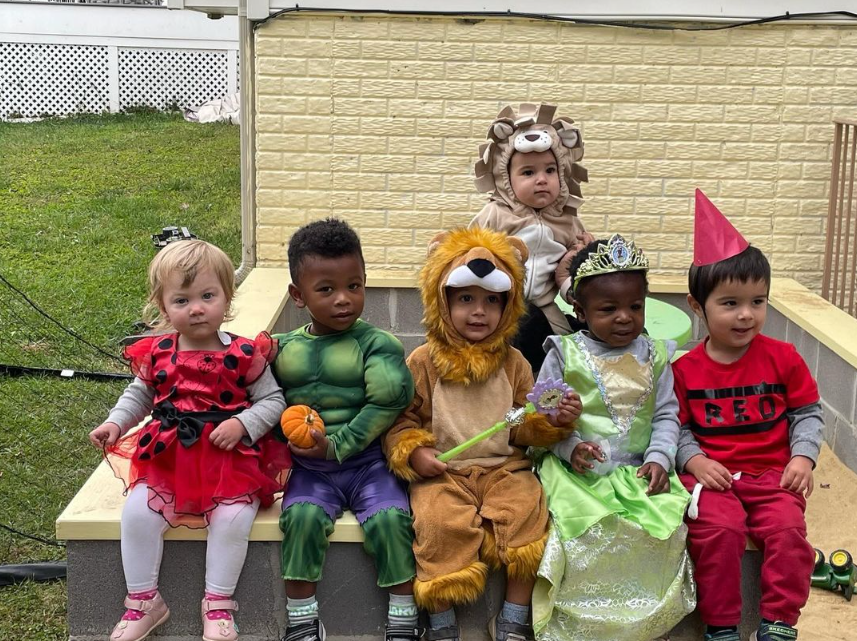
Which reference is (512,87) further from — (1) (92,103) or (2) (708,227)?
(1) (92,103)

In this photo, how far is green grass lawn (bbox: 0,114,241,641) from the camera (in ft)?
14.5

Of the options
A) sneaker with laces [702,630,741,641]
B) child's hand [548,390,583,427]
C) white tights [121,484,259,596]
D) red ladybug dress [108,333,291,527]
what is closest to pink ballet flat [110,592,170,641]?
white tights [121,484,259,596]

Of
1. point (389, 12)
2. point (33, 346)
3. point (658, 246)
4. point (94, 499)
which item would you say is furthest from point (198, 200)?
point (94, 499)

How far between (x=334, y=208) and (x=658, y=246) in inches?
79.3

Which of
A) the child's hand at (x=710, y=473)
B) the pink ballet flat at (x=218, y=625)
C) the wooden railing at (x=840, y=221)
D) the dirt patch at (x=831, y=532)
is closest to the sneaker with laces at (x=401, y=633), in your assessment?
the pink ballet flat at (x=218, y=625)

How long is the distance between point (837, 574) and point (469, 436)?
1.65m

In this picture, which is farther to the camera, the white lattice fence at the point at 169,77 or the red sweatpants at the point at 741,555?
the white lattice fence at the point at 169,77

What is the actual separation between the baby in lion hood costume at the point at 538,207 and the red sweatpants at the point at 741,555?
128cm

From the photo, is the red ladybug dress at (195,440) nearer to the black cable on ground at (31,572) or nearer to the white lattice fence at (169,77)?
the black cable on ground at (31,572)

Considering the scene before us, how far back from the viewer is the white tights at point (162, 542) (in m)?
3.01

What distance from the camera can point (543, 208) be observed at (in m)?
4.20

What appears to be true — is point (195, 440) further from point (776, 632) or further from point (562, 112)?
point (562, 112)

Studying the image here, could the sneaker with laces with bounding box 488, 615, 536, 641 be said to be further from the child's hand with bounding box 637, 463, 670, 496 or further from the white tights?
the white tights

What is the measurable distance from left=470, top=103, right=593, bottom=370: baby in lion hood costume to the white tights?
62.3 inches
